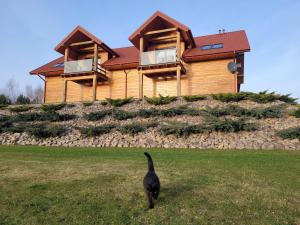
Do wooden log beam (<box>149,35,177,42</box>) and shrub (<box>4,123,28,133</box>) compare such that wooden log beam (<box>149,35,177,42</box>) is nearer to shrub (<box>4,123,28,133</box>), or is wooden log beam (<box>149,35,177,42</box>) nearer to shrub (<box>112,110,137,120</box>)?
shrub (<box>112,110,137,120</box>)

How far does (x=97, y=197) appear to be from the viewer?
13.4ft

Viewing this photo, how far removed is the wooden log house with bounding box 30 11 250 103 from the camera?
705 inches

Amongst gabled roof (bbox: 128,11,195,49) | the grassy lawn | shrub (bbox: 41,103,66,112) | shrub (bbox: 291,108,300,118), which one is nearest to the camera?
the grassy lawn

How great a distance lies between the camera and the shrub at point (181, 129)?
1098cm

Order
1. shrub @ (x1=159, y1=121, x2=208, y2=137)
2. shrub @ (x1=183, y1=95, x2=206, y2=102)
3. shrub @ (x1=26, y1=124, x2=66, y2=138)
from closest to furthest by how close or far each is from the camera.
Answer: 1. shrub @ (x1=159, y1=121, x2=208, y2=137)
2. shrub @ (x1=26, y1=124, x2=66, y2=138)
3. shrub @ (x1=183, y1=95, x2=206, y2=102)

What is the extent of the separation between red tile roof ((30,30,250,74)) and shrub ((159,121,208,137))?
8.59 meters

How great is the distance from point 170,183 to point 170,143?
5.97m

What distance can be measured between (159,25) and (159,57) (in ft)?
10.8

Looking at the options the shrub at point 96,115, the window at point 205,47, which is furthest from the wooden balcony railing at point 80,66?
the window at point 205,47

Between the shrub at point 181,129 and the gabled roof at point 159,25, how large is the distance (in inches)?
365

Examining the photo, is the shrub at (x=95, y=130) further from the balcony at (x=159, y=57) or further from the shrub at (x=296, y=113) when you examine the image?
the shrub at (x=296, y=113)

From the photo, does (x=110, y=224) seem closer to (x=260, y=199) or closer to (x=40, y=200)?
(x=40, y=200)

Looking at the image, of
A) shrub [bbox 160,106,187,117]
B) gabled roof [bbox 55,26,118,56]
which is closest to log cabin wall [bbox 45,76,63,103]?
gabled roof [bbox 55,26,118,56]

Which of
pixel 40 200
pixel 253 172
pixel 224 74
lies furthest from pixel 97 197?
pixel 224 74
